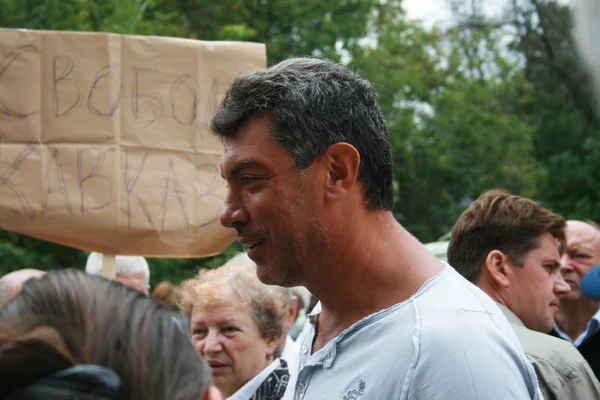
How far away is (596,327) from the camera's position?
4.29m

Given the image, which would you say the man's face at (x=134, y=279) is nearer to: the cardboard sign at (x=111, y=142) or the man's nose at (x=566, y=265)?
the cardboard sign at (x=111, y=142)

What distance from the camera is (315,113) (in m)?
2.03

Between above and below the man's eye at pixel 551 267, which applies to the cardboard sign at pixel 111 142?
above

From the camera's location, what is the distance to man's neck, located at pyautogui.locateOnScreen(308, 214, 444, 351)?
6.33 feet

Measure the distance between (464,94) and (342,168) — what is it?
17.9 metres

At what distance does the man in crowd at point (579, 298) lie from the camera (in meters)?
4.31

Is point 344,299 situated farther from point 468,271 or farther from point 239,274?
point 239,274

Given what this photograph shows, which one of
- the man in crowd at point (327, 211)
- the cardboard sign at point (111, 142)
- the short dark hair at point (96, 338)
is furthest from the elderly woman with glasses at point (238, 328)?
the short dark hair at point (96, 338)

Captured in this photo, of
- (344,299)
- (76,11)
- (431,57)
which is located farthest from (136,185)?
(431,57)

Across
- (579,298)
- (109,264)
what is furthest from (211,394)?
(579,298)

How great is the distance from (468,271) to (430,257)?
1379 millimetres

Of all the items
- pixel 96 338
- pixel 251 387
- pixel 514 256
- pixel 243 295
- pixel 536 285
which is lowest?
pixel 251 387

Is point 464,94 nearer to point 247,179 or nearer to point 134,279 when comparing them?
point 134,279

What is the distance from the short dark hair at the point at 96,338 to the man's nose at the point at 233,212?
0.81 metres
